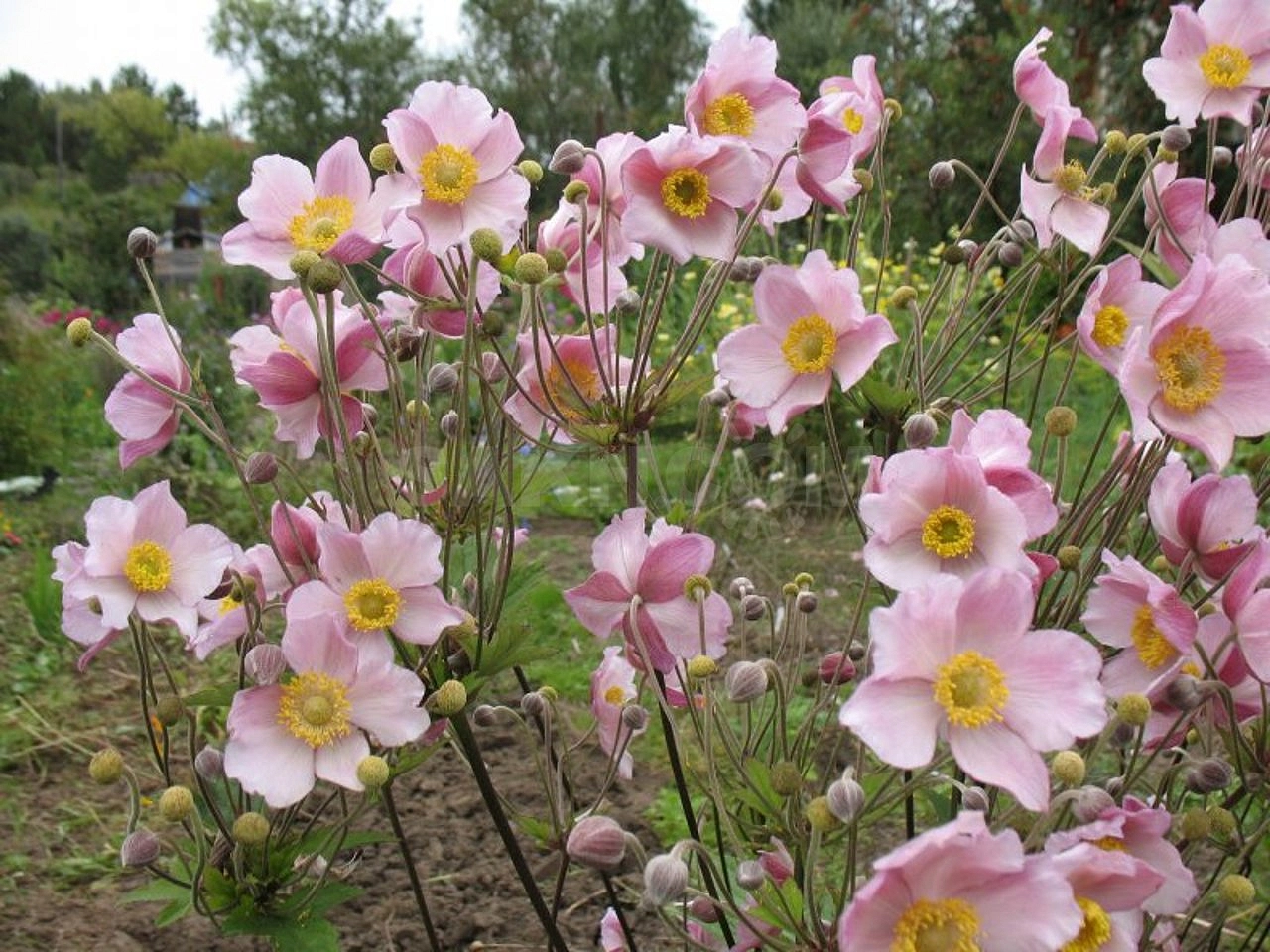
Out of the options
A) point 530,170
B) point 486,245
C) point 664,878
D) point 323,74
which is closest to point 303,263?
point 486,245

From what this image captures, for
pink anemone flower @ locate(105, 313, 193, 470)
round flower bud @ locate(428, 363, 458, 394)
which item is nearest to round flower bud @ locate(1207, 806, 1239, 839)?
round flower bud @ locate(428, 363, 458, 394)

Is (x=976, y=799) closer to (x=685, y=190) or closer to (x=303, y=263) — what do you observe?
(x=685, y=190)

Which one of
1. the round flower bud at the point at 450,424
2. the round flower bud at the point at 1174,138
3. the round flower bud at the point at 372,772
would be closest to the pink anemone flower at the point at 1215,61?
the round flower bud at the point at 1174,138

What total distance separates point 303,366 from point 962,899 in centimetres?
74

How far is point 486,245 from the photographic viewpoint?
3.33 ft

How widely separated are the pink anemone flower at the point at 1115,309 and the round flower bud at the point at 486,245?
51cm

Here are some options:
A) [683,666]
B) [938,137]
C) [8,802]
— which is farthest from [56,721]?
[938,137]

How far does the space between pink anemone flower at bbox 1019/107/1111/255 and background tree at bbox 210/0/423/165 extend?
26104 mm

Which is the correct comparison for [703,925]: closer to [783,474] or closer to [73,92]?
[783,474]

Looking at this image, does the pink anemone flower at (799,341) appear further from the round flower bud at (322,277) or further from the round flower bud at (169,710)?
the round flower bud at (169,710)

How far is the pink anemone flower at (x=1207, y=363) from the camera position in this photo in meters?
0.92

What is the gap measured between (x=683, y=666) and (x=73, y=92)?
66.2 m

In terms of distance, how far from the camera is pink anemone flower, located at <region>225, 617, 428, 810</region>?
95 centimetres

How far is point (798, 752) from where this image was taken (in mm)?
1132
